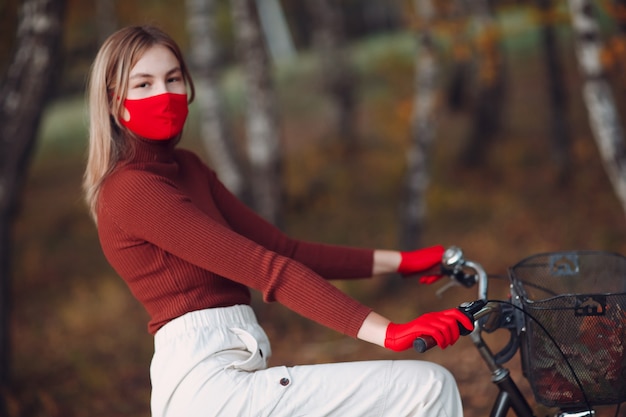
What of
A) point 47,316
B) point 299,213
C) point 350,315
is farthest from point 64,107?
point 350,315

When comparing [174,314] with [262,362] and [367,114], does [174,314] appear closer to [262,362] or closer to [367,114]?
[262,362]

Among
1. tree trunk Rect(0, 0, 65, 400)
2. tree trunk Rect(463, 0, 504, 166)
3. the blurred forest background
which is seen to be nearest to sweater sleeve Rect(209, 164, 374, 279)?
tree trunk Rect(0, 0, 65, 400)

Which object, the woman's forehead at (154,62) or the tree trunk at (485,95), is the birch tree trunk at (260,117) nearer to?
the tree trunk at (485,95)

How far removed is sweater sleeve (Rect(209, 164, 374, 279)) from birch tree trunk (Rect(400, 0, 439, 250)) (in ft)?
11.6

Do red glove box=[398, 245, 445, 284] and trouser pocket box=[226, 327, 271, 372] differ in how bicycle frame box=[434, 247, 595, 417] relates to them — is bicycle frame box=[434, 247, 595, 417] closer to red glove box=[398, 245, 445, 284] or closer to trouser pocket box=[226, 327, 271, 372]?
red glove box=[398, 245, 445, 284]

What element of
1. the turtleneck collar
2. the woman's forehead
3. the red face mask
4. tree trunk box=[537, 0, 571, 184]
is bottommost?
tree trunk box=[537, 0, 571, 184]

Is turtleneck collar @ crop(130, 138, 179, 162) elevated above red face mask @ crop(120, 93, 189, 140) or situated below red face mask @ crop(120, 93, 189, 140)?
below

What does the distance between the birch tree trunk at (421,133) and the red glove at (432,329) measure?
4.23 metres

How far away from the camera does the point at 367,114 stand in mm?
6691

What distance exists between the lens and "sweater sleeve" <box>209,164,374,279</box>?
254 cm

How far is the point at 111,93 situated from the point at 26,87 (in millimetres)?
2466

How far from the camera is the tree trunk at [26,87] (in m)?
4.39

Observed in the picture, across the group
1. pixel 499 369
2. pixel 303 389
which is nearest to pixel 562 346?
pixel 499 369

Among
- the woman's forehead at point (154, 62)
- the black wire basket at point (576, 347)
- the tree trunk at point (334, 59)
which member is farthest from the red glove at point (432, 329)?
the tree trunk at point (334, 59)
